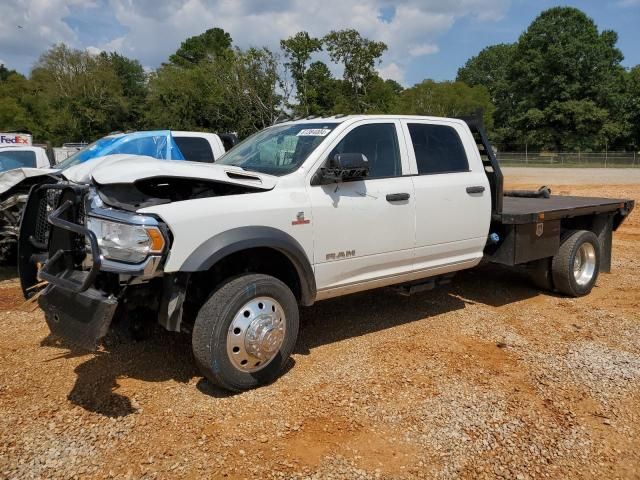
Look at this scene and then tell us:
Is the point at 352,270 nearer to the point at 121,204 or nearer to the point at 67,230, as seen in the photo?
the point at 121,204

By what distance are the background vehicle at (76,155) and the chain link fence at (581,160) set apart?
37.0m

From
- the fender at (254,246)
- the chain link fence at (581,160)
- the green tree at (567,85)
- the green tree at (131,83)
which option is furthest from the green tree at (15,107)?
the fender at (254,246)

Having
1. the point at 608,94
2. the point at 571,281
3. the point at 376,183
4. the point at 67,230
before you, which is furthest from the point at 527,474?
the point at 608,94

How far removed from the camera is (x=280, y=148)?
15.6ft

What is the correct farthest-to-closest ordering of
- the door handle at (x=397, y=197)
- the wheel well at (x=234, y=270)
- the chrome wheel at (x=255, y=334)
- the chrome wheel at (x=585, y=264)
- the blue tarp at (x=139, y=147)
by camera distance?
the blue tarp at (x=139, y=147), the chrome wheel at (x=585, y=264), the door handle at (x=397, y=197), the wheel well at (x=234, y=270), the chrome wheel at (x=255, y=334)

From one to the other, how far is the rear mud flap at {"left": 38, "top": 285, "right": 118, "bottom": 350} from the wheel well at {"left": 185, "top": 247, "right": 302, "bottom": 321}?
708 millimetres

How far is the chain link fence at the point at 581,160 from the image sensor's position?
44.2 metres

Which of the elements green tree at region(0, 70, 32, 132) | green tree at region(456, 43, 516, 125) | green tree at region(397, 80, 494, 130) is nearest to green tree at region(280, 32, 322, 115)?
green tree at region(397, 80, 494, 130)

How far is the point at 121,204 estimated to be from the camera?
3566mm

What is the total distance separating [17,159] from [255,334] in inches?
323

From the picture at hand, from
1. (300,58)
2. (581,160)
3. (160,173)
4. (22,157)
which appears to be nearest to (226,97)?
(300,58)

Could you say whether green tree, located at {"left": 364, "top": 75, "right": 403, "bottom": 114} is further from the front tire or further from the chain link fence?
the front tire

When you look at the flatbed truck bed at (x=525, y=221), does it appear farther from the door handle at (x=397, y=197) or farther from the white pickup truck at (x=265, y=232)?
the door handle at (x=397, y=197)

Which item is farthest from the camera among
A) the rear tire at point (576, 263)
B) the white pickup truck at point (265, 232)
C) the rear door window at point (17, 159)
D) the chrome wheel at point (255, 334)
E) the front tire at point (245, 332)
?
the rear door window at point (17, 159)
